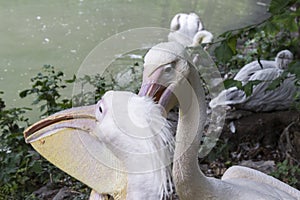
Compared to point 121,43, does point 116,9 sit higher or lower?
lower

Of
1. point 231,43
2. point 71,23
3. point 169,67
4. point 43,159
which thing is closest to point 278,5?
point 231,43

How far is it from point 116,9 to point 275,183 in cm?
701

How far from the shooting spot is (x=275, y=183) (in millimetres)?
1665

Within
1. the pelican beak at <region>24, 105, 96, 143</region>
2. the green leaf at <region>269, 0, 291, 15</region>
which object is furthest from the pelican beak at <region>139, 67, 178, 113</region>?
the green leaf at <region>269, 0, 291, 15</region>


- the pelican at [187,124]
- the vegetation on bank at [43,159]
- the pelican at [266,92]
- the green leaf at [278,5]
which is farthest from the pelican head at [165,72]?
the pelican at [266,92]

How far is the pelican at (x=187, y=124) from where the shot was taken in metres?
1.13

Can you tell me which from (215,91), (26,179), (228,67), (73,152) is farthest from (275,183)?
(228,67)

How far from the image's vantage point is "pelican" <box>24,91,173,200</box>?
80cm

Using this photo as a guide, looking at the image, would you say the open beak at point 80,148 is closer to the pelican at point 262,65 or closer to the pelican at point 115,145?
the pelican at point 115,145

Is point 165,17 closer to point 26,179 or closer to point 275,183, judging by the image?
point 26,179

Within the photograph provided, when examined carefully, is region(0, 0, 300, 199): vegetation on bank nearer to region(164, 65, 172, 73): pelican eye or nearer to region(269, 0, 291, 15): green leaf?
region(269, 0, 291, 15): green leaf

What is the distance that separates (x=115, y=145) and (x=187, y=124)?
21.5 inches

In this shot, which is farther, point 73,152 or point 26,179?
point 26,179

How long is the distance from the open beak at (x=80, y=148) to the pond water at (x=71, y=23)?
10.2ft
